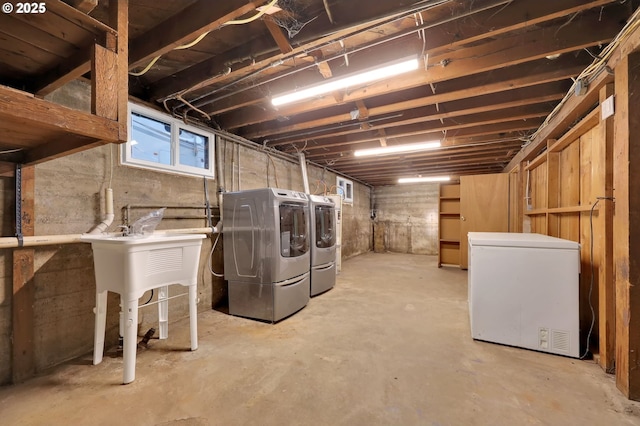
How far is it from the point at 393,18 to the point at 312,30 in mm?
495

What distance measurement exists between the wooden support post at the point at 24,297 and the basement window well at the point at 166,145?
704 mm

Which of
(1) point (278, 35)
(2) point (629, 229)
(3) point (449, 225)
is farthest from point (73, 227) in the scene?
(3) point (449, 225)

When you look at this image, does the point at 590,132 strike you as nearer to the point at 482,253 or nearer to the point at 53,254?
the point at 482,253

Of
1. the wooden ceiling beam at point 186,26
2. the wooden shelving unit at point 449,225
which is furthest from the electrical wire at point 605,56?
the wooden shelving unit at point 449,225

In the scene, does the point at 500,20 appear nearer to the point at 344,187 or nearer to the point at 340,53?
the point at 340,53

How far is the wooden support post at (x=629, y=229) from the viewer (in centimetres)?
151

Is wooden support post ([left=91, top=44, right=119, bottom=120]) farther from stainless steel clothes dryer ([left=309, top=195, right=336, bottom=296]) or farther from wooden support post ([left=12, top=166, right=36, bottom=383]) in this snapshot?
stainless steel clothes dryer ([left=309, top=195, right=336, bottom=296])

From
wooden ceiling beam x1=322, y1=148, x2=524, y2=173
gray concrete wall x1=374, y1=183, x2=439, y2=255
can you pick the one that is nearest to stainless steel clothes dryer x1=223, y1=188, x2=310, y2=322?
wooden ceiling beam x1=322, y1=148, x2=524, y2=173

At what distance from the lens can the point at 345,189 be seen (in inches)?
270

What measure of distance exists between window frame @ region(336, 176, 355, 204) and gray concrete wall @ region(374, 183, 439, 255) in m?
1.66

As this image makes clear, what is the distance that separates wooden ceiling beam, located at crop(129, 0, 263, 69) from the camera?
1.40 meters

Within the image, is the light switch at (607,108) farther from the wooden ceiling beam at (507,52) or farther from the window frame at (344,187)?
the window frame at (344,187)

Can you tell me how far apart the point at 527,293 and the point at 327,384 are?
1759 millimetres

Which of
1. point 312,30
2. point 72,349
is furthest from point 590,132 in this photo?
point 72,349
